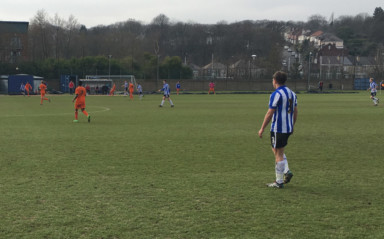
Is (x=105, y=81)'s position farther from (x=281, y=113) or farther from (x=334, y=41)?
(x=334, y=41)

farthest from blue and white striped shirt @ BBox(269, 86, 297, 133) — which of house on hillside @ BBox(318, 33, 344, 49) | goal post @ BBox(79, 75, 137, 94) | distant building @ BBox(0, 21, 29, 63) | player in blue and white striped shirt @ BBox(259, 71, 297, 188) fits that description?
house on hillside @ BBox(318, 33, 344, 49)

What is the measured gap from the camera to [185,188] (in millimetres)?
7094

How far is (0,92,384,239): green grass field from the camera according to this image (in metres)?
5.21

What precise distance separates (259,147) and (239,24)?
130504 millimetres

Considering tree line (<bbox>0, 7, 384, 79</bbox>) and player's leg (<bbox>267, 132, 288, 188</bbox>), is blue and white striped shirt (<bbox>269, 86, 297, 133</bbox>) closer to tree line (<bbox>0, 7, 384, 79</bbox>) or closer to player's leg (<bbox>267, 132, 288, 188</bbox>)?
player's leg (<bbox>267, 132, 288, 188</bbox>)

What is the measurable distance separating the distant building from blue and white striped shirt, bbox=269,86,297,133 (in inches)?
3024

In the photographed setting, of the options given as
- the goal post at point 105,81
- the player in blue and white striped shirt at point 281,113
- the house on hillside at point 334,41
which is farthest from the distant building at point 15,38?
the house on hillside at point 334,41

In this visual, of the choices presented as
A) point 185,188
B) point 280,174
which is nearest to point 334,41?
point 280,174

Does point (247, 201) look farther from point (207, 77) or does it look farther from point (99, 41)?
point (99, 41)

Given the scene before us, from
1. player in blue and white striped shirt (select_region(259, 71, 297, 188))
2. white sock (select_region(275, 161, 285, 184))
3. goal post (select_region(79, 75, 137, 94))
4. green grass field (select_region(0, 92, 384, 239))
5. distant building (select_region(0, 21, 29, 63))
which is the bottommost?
green grass field (select_region(0, 92, 384, 239))

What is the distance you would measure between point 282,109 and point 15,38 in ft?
277

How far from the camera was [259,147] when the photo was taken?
38.9ft

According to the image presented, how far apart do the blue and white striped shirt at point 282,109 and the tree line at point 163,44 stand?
63.4 m

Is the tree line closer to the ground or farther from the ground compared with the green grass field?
farther from the ground
